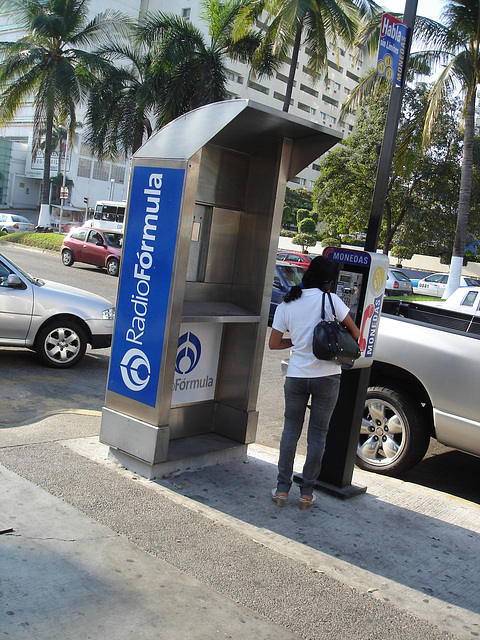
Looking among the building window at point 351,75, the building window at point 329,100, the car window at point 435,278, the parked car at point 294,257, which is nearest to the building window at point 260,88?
the building window at point 329,100

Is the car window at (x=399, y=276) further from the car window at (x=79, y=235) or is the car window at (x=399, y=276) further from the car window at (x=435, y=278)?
the car window at (x=79, y=235)

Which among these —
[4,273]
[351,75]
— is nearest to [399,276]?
[4,273]

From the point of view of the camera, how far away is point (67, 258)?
81.1 ft

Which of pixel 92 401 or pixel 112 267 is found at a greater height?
pixel 112 267

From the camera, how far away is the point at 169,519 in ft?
13.5

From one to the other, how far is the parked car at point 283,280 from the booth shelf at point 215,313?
8.93 m

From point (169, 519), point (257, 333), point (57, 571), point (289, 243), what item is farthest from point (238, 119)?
point (289, 243)

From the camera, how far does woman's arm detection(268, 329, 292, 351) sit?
4.50 meters

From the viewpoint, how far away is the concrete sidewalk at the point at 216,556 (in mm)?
3096

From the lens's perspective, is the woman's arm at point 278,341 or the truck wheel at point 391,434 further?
the truck wheel at point 391,434

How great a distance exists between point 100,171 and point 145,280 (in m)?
79.0

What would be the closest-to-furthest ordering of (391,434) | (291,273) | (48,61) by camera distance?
(391,434) → (291,273) → (48,61)

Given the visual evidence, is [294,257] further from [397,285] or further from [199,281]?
[199,281]

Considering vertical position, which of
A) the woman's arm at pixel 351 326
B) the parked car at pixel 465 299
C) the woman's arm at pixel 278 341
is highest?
the parked car at pixel 465 299
